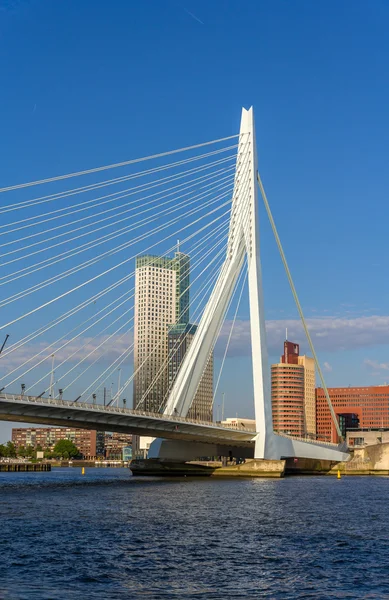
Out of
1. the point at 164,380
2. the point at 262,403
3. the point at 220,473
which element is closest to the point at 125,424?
the point at 262,403

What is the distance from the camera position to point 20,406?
5281 cm

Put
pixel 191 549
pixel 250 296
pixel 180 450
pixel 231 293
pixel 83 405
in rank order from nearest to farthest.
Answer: pixel 191 549, pixel 83 405, pixel 250 296, pixel 231 293, pixel 180 450

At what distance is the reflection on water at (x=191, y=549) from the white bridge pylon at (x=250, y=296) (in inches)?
800

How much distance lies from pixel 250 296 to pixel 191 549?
1527 inches

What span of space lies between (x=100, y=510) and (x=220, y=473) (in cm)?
4182

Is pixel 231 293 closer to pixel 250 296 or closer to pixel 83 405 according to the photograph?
pixel 250 296

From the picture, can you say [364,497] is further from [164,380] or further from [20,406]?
[164,380]

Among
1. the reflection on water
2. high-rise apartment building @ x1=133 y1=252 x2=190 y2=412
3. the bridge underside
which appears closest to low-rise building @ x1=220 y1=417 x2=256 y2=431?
the bridge underside

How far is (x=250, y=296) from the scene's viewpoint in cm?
6203

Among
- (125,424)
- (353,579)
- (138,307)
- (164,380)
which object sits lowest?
(353,579)

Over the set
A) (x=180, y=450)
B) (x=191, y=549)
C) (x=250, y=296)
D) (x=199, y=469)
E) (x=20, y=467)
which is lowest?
(x=20, y=467)

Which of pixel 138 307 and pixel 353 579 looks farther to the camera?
pixel 138 307

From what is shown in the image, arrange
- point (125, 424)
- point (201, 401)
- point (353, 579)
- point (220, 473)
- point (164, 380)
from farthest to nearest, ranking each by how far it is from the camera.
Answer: point (164, 380), point (201, 401), point (220, 473), point (125, 424), point (353, 579)

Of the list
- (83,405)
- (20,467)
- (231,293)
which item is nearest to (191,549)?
(83,405)
